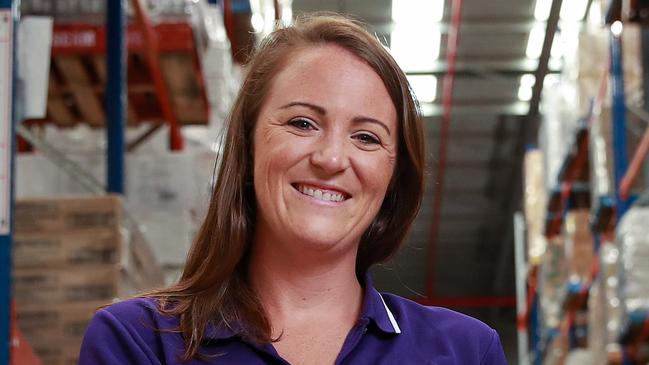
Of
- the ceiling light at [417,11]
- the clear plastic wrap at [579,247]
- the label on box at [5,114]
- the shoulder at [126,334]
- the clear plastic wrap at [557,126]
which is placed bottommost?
the clear plastic wrap at [579,247]

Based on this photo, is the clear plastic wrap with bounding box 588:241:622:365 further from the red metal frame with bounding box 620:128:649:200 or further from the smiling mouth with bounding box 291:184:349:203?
the smiling mouth with bounding box 291:184:349:203

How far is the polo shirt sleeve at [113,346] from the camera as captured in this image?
6.48 feet

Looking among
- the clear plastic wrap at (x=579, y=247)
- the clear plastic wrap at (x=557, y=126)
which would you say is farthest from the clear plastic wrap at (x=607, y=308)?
the clear plastic wrap at (x=557, y=126)

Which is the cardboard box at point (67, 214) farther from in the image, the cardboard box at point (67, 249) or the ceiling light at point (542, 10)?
the ceiling light at point (542, 10)

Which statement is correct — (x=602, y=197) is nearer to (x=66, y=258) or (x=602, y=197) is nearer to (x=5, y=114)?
(x=66, y=258)

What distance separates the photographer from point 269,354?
203 cm

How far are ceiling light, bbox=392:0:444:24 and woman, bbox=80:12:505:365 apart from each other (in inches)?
585

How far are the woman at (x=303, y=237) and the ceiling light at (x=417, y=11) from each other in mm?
14854

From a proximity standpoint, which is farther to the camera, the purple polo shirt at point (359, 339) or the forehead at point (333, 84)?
the forehead at point (333, 84)

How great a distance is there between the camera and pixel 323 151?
2.06 m

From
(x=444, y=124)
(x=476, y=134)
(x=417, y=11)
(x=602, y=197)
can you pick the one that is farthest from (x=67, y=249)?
(x=476, y=134)

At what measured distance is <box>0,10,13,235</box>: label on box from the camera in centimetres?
383

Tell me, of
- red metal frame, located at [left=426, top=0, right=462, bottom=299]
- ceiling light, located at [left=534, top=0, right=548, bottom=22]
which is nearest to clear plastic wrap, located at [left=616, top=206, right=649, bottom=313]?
red metal frame, located at [left=426, top=0, right=462, bottom=299]

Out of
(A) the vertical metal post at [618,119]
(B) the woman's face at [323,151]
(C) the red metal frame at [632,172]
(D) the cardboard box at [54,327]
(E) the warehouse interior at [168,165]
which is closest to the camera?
(B) the woman's face at [323,151]
